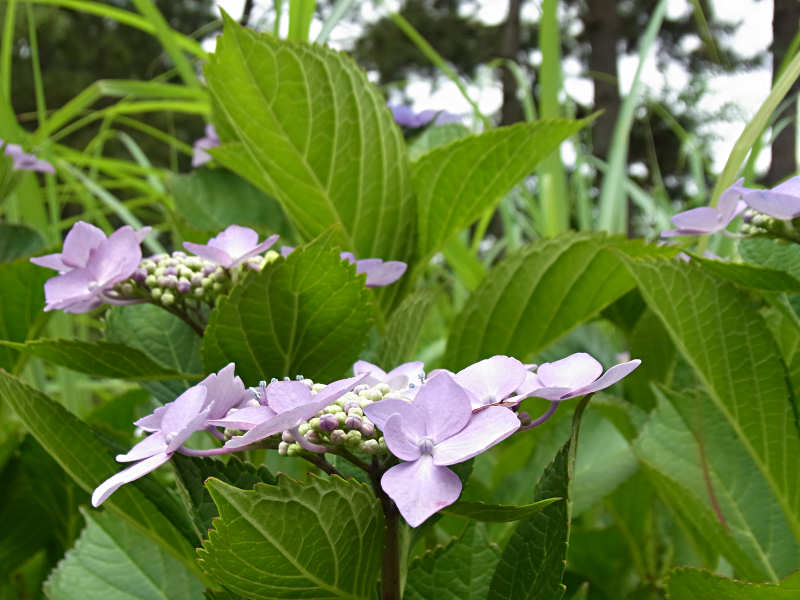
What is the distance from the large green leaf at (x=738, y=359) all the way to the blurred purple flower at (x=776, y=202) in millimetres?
86

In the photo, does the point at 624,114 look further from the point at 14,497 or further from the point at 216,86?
the point at 14,497

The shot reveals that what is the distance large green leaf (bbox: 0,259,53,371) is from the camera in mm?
737

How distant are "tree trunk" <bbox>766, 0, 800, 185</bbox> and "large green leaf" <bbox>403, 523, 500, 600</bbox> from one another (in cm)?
68

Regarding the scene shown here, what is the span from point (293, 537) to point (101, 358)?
24 centimetres

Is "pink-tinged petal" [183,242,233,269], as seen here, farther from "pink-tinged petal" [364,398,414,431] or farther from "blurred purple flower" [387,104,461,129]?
"blurred purple flower" [387,104,461,129]

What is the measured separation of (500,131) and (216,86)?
9.2 inches

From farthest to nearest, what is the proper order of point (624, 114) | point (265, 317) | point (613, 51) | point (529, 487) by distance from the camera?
1. point (613, 51)
2. point (624, 114)
3. point (529, 487)
4. point (265, 317)

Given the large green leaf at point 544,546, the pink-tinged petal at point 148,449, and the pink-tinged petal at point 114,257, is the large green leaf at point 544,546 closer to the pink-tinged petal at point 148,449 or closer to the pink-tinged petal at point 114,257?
the pink-tinged petal at point 148,449

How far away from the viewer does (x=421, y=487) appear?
13.6 inches

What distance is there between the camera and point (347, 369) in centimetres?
58

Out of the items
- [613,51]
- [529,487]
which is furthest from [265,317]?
[613,51]

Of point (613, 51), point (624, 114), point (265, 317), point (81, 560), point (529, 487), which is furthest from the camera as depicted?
point (613, 51)

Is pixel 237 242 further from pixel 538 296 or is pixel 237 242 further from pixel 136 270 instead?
pixel 538 296

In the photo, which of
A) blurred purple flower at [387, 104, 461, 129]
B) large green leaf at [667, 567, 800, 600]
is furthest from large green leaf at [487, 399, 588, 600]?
blurred purple flower at [387, 104, 461, 129]
